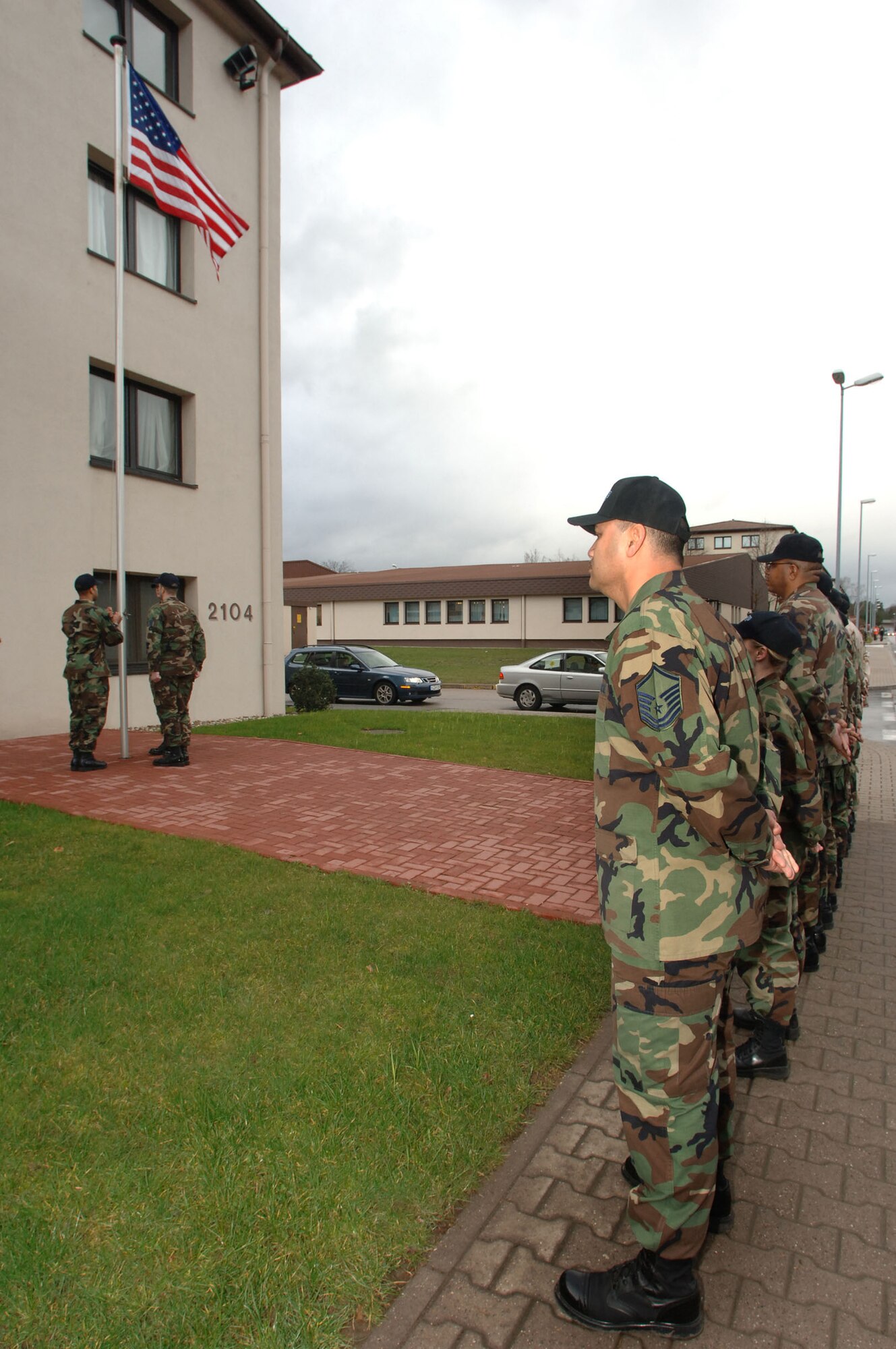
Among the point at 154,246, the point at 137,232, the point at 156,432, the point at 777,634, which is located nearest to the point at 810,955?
the point at 777,634

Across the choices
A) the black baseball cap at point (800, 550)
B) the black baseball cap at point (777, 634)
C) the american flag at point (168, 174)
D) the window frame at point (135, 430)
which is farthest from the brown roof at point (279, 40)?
the black baseball cap at point (777, 634)

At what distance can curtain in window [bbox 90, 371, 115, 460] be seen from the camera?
39.2 ft

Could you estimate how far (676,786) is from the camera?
1.86 metres

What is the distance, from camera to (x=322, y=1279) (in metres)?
2.11

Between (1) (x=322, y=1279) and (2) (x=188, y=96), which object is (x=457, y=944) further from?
(2) (x=188, y=96)

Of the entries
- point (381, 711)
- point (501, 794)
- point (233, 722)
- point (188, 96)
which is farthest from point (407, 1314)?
point (188, 96)

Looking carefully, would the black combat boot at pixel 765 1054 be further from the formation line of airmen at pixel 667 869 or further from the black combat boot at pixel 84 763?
the black combat boot at pixel 84 763

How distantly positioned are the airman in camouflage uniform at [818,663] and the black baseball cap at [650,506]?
2138mm

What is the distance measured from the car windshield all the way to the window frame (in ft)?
29.4

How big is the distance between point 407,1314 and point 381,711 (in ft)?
46.3

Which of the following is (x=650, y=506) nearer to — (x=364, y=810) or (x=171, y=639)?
(x=364, y=810)

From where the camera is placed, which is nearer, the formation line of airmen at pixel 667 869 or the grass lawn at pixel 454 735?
the formation line of airmen at pixel 667 869

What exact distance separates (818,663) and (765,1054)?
2184mm

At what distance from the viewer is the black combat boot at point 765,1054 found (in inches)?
127
